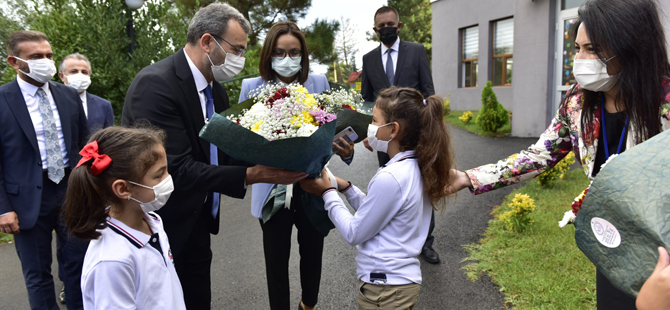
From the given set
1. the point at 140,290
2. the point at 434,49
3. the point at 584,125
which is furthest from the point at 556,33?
the point at 434,49

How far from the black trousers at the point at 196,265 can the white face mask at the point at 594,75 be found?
89.5 inches

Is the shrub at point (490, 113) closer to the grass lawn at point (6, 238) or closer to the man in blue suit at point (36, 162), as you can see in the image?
the man in blue suit at point (36, 162)

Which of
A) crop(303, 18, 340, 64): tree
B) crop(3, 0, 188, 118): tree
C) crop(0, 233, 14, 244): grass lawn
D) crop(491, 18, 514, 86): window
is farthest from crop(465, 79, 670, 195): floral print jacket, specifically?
crop(491, 18, 514, 86): window

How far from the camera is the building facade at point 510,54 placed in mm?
9984

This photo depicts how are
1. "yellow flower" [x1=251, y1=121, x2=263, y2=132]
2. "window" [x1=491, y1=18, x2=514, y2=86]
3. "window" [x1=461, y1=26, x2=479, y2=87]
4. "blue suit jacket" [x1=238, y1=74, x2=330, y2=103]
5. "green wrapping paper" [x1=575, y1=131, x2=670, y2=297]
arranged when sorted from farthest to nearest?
1. "window" [x1=461, y1=26, x2=479, y2=87]
2. "window" [x1=491, y1=18, x2=514, y2=86]
3. "blue suit jacket" [x1=238, y1=74, x2=330, y2=103]
4. "yellow flower" [x1=251, y1=121, x2=263, y2=132]
5. "green wrapping paper" [x1=575, y1=131, x2=670, y2=297]

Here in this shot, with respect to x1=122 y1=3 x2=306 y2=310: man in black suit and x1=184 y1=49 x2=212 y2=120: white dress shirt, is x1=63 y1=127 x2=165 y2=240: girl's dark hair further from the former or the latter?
x1=184 y1=49 x2=212 y2=120: white dress shirt

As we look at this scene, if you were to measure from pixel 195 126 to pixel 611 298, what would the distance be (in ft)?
7.49

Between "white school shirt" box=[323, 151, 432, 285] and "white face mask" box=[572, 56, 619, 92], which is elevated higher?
"white face mask" box=[572, 56, 619, 92]

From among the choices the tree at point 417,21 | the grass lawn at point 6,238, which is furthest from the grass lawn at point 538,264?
the tree at point 417,21

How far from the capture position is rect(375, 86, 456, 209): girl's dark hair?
7.68ft

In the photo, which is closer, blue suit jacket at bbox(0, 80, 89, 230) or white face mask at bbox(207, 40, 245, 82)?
white face mask at bbox(207, 40, 245, 82)

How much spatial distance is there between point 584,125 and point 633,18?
20.7 inches

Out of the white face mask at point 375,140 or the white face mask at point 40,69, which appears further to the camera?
the white face mask at point 40,69

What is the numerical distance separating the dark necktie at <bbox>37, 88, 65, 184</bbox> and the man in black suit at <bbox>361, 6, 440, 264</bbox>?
115 inches
